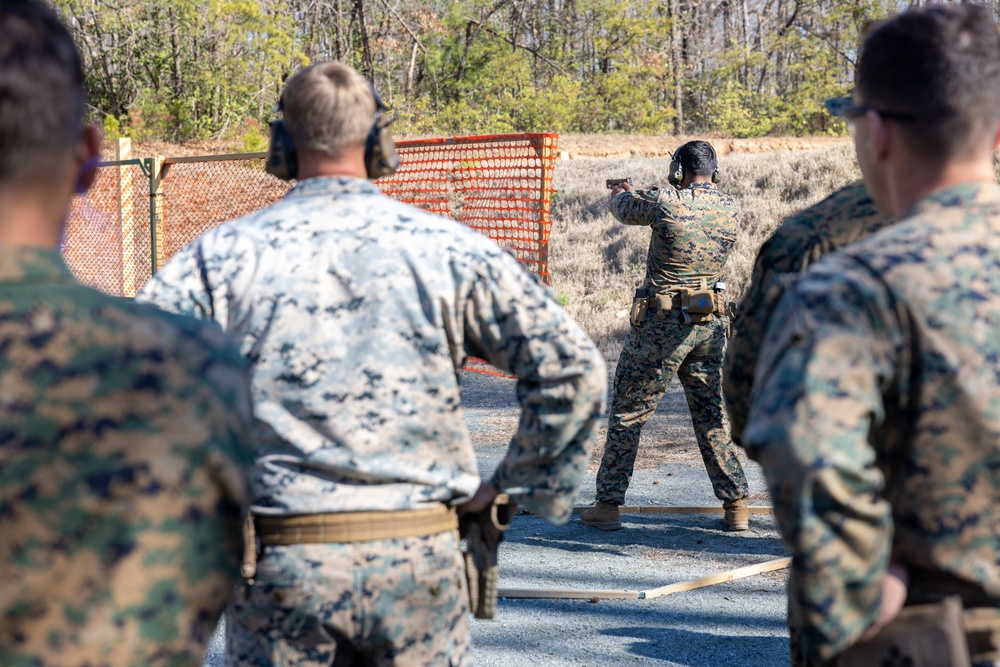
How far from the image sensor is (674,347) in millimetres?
6227

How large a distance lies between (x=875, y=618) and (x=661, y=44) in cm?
3897

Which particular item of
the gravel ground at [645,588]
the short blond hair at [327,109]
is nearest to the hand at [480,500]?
the short blond hair at [327,109]

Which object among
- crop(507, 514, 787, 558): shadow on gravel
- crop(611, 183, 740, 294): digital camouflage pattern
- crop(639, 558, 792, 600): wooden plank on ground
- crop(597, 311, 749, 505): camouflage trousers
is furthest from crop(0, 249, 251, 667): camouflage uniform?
crop(611, 183, 740, 294): digital camouflage pattern

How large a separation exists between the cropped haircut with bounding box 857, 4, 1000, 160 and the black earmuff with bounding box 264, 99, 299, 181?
1.35 metres

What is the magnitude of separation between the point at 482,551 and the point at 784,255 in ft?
3.31

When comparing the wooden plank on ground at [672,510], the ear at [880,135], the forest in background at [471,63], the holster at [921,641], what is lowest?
the wooden plank on ground at [672,510]

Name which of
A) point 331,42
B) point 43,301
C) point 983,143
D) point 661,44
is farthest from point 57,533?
point 661,44

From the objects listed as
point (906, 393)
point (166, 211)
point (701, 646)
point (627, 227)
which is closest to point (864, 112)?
point (906, 393)

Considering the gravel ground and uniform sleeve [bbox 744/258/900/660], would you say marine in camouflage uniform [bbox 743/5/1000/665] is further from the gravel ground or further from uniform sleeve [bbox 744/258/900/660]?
the gravel ground

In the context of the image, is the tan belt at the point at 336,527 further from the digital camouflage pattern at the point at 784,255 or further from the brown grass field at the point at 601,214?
the brown grass field at the point at 601,214

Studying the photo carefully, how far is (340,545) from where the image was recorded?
7.41 ft

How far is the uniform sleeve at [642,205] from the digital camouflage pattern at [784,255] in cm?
365

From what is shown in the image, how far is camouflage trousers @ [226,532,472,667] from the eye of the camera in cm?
225

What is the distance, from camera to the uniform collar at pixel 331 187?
243 cm
